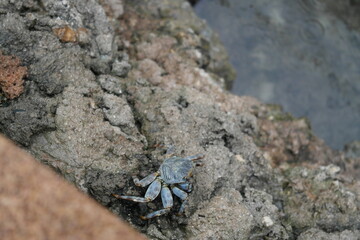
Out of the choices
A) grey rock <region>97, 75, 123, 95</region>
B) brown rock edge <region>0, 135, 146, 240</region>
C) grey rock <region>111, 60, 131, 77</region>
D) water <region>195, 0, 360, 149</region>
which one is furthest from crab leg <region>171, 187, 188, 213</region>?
water <region>195, 0, 360, 149</region>

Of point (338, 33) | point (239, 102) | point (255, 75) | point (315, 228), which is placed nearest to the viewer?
point (315, 228)

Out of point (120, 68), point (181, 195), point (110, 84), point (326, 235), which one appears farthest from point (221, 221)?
point (120, 68)

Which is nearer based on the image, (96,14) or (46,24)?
(46,24)

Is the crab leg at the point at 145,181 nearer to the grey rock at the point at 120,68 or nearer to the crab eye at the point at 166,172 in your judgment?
the crab eye at the point at 166,172

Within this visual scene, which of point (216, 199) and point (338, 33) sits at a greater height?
point (338, 33)

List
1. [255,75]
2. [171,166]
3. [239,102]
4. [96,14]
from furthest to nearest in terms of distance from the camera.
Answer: [255,75] < [239,102] < [96,14] < [171,166]

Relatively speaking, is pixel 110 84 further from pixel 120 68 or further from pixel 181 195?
pixel 181 195

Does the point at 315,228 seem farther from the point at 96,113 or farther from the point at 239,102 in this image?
the point at 96,113

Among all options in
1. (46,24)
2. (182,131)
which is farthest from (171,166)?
(46,24)
